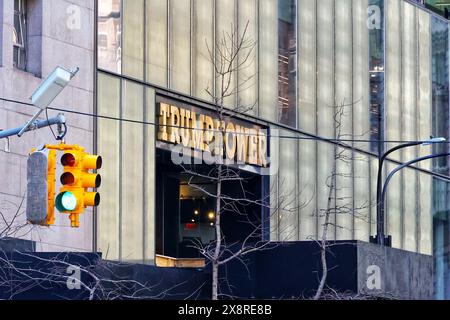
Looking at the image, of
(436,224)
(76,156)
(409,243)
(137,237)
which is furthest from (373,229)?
(76,156)

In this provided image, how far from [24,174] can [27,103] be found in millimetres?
1814

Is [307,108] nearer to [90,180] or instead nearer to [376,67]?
[376,67]

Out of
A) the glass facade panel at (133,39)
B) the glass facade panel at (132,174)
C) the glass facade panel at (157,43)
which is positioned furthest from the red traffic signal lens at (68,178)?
the glass facade panel at (157,43)

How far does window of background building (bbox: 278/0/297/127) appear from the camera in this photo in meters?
43.0

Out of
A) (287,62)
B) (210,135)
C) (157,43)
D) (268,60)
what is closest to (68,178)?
(157,43)

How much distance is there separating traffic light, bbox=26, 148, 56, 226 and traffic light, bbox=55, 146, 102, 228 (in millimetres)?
182

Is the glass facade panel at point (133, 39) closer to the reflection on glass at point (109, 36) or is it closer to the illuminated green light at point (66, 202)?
the reflection on glass at point (109, 36)

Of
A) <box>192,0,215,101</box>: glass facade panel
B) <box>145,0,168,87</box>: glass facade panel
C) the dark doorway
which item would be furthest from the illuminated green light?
<box>192,0,215,101</box>: glass facade panel

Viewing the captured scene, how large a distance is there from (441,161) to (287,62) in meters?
14.2

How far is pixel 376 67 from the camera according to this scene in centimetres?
4912

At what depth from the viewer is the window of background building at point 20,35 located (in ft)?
103

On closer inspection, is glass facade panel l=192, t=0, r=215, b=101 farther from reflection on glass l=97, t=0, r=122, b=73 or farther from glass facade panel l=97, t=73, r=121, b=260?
glass facade panel l=97, t=73, r=121, b=260

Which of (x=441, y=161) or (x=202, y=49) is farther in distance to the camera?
(x=441, y=161)

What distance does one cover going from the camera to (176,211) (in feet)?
143
